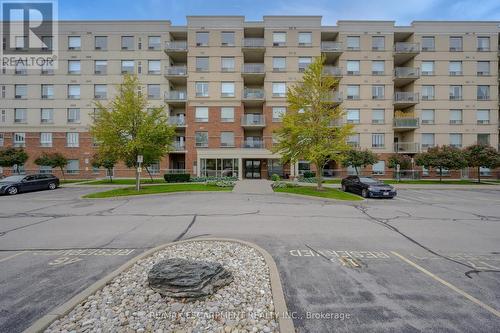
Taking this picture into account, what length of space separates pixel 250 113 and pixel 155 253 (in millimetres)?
27071

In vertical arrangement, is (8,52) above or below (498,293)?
above

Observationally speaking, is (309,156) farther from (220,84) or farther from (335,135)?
(220,84)

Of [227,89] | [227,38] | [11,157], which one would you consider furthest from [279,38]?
[11,157]

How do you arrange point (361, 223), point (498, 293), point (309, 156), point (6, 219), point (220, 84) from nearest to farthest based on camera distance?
1. point (498, 293)
2. point (361, 223)
3. point (6, 219)
4. point (309, 156)
5. point (220, 84)

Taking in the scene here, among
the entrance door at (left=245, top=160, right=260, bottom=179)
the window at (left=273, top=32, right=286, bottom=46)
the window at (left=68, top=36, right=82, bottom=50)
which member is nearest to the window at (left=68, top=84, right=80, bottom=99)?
the window at (left=68, top=36, right=82, bottom=50)

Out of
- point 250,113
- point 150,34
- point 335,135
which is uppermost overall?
point 150,34

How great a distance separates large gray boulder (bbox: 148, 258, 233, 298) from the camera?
3.29m

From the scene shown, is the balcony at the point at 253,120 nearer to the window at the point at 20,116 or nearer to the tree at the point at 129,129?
the tree at the point at 129,129

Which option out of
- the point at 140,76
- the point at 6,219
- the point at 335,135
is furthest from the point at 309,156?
the point at 140,76

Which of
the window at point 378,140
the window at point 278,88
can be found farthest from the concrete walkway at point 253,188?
the window at point 378,140

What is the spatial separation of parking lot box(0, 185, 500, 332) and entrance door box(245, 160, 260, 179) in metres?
18.6

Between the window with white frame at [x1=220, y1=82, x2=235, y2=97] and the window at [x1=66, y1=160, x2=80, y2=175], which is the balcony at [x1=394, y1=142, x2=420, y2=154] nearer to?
the window with white frame at [x1=220, y1=82, x2=235, y2=97]

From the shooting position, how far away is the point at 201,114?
93.8 ft

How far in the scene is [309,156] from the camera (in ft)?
51.2
